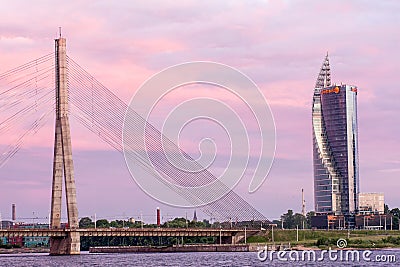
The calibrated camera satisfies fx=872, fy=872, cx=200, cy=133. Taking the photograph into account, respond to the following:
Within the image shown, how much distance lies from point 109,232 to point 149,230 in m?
9.62

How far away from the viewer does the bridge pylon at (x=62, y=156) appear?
14262 cm

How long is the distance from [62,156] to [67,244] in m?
19.6

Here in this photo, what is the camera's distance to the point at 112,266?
11831 cm

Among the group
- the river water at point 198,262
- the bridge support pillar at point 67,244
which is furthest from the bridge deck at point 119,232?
the river water at point 198,262

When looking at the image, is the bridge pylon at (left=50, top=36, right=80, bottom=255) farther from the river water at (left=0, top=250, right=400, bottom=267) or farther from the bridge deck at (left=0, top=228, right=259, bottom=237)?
the river water at (left=0, top=250, right=400, bottom=267)

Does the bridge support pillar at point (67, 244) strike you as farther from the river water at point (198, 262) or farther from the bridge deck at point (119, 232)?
the river water at point (198, 262)

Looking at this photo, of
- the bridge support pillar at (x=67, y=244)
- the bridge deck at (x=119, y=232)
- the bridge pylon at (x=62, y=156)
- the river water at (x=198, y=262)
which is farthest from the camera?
the bridge support pillar at (x=67, y=244)

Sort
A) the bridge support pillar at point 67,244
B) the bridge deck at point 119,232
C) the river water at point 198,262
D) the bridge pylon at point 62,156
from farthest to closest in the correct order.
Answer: the bridge support pillar at point 67,244, the bridge deck at point 119,232, the bridge pylon at point 62,156, the river water at point 198,262

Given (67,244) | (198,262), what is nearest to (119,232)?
(67,244)

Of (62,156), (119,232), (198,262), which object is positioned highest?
(62,156)

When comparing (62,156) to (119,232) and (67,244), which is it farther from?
(119,232)

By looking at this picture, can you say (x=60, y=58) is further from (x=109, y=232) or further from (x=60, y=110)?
(x=109, y=232)

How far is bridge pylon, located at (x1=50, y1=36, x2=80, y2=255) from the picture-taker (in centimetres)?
14262

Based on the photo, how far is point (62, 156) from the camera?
14400 centimetres
